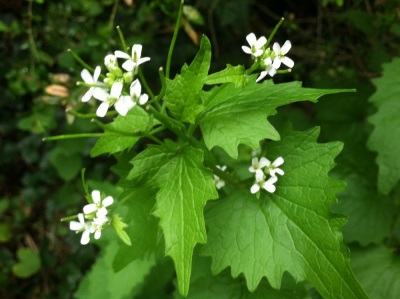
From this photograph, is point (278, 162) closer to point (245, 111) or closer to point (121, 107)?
point (245, 111)

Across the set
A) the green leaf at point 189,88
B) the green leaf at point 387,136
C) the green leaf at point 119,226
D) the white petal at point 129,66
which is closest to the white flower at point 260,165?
the green leaf at point 189,88

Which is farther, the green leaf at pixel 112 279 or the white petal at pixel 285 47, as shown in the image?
the green leaf at pixel 112 279

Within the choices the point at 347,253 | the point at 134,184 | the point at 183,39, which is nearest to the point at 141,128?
the point at 134,184

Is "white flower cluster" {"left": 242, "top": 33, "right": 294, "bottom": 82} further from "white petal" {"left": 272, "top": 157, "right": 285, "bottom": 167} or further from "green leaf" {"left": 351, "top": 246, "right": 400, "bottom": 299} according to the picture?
"green leaf" {"left": 351, "top": 246, "right": 400, "bottom": 299}

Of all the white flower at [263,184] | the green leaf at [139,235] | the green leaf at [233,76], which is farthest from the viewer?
the green leaf at [139,235]

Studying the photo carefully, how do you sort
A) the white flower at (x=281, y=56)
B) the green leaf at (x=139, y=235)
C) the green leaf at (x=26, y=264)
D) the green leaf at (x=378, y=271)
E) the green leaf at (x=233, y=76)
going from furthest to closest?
the green leaf at (x=26, y=264), the green leaf at (x=378, y=271), the green leaf at (x=139, y=235), the white flower at (x=281, y=56), the green leaf at (x=233, y=76)

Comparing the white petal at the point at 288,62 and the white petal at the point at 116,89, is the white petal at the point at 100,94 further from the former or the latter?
the white petal at the point at 288,62
